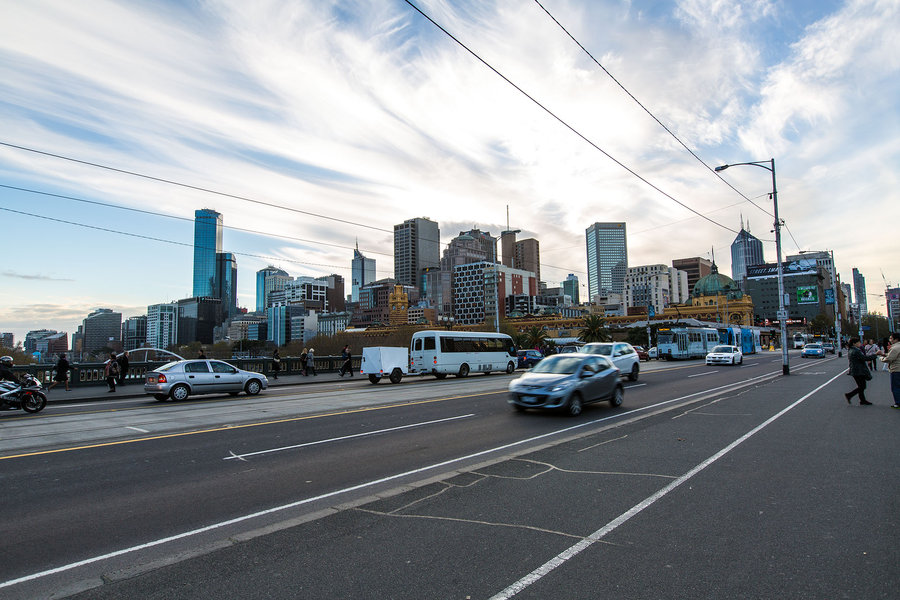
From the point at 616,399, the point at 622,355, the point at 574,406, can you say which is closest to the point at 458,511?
the point at 574,406

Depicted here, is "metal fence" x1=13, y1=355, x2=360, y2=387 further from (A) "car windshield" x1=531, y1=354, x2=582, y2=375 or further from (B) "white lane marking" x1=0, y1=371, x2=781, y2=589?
(B) "white lane marking" x1=0, y1=371, x2=781, y2=589

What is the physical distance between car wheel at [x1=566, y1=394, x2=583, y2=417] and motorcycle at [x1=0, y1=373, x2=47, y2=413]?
14775mm

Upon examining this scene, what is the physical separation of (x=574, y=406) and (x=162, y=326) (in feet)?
607

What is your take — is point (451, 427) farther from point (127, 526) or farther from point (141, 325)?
point (141, 325)

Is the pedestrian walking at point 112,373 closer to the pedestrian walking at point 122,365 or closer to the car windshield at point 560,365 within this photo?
the pedestrian walking at point 122,365

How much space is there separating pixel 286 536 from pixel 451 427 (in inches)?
250

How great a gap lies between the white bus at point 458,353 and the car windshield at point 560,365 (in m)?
13.3

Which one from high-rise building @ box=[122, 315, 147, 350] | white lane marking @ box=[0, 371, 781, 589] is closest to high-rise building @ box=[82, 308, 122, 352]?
high-rise building @ box=[122, 315, 147, 350]

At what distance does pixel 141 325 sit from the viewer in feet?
564

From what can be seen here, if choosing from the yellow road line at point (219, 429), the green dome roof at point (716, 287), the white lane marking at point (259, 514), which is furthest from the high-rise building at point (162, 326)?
the white lane marking at point (259, 514)

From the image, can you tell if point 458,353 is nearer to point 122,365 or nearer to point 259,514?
point 122,365

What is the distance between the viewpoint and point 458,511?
5449 millimetres

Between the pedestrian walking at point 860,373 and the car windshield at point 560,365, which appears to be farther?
the pedestrian walking at point 860,373

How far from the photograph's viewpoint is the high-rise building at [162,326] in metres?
167
